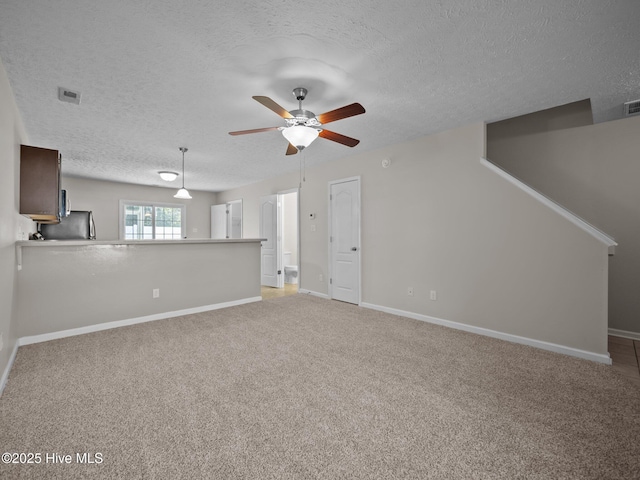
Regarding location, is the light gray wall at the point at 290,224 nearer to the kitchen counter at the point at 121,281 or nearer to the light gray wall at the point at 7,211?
the kitchen counter at the point at 121,281

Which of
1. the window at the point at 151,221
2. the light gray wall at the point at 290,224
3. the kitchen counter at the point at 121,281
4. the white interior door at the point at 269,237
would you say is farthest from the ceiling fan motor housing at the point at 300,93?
the window at the point at 151,221

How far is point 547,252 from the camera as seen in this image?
2.88 meters

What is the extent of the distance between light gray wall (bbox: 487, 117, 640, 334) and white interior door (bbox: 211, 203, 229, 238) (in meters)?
7.03

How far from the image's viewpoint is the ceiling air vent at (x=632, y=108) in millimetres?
2740

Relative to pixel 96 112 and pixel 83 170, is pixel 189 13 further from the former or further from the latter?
pixel 83 170

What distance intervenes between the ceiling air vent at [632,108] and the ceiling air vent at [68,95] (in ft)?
17.0

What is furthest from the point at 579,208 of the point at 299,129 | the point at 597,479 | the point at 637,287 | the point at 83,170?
the point at 83,170

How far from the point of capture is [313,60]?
211 centimetres

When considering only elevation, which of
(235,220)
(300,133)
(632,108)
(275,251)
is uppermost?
(632,108)

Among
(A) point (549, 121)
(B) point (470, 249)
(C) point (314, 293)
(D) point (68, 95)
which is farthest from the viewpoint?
(C) point (314, 293)

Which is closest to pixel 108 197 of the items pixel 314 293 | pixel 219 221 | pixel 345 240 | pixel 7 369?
pixel 219 221

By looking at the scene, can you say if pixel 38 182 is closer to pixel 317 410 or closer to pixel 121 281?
pixel 121 281

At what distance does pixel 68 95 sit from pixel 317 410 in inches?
134

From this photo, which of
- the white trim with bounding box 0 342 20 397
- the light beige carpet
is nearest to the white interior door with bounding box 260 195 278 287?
the light beige carpet
